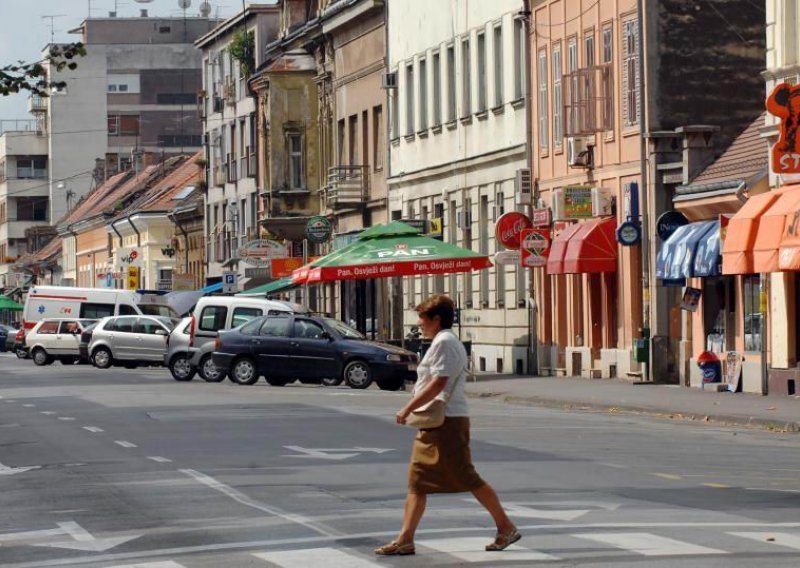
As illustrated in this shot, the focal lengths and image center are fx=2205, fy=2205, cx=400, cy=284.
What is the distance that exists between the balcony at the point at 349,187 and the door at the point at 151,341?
21.3 ft

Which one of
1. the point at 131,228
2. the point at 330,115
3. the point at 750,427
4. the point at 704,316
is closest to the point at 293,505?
the point at 750,427

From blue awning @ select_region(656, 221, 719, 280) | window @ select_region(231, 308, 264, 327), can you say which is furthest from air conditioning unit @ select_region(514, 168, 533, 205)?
blue awning @ select_region(656, 221, 719, 280)

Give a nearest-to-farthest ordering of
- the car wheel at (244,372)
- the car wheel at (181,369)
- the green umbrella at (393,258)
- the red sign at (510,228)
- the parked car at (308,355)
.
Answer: the parked car at (308,355) → the car wheel at (244,372) → the green umbrella at (393,258) → the red sign at (510,228) → the car wheel at (181,369)

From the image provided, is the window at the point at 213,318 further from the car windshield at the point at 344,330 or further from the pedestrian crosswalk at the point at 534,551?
the pedestrian crosswalk at the point at 534,551

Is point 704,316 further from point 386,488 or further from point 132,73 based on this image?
point 132,73

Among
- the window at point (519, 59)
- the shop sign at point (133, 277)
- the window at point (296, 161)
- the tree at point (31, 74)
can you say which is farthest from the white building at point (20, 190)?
the tree at point (31, 74)

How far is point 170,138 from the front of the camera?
13638cm

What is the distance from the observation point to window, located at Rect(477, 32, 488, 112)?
5162cm

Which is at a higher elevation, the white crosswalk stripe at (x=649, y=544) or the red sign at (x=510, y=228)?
the red sign at (x=510, y=228)

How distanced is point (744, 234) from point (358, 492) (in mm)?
17559

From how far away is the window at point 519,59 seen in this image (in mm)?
48219

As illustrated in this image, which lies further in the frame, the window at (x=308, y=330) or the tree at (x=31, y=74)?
the window at (x=308, y=330)

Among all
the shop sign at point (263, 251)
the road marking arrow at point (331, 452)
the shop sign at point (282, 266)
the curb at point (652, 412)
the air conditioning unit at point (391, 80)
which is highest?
the air conditioning unit at point (391, 80)

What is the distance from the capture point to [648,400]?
1314 inches
